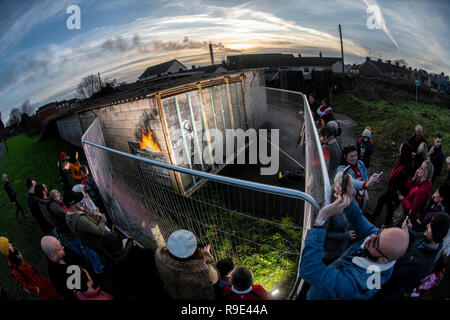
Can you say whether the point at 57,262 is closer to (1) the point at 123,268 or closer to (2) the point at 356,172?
(1) the point at 123,268

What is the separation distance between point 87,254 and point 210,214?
2001mm

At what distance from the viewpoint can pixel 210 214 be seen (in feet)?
10.8

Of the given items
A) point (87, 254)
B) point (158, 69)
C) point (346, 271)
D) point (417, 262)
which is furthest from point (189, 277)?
point (158, 69)

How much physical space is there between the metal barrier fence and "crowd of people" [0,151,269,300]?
34 centimetres

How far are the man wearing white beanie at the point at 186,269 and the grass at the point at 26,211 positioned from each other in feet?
12.6

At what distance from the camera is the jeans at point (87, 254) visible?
10.1ft

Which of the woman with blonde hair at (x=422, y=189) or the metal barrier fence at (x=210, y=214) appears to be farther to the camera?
the woman with blonde hair at (x=422, y=189)

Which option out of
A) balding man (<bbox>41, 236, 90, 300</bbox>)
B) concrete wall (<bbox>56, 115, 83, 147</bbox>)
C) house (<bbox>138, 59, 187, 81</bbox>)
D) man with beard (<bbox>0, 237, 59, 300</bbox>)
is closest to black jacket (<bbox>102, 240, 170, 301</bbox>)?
balding man (<bbox>41, 236, 90, 300</bbox>)

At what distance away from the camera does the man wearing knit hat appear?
1.61 metres

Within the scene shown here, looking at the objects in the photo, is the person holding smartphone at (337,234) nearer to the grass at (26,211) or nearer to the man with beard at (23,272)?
the man with beard at (23,272)

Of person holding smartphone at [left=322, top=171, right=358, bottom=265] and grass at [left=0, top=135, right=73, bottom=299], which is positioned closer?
person holding smartphone at [left=322, top=171, right=358, bottom=265]

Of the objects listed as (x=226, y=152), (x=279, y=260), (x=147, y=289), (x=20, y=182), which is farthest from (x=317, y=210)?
(x=20, y=182)

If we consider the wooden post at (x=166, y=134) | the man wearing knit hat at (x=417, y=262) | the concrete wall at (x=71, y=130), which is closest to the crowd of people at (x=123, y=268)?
the man wearing knit hat at (x=417, y=262)

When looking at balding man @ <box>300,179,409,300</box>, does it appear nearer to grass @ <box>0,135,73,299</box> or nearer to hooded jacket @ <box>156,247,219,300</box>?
hooded jacket @ <box>156,247,219,300</box>
